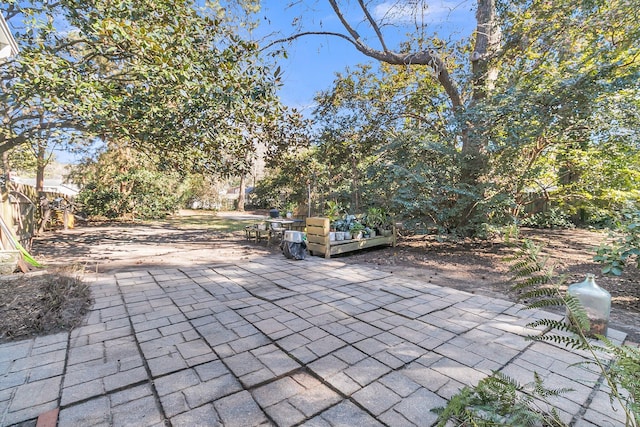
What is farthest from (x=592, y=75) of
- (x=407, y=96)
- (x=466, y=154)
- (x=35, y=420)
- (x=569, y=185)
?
(x=35, y=420)

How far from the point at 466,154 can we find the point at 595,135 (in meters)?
2.76

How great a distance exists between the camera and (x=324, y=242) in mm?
6043

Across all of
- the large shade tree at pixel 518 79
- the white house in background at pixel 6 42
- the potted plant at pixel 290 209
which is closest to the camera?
the white house in background at pixel 6 42

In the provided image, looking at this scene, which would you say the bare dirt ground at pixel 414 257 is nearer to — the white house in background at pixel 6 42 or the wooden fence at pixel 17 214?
the wooden fence at pixel 17 214

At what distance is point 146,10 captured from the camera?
15.1 feet

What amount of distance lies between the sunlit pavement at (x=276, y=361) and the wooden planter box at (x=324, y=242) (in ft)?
7.85

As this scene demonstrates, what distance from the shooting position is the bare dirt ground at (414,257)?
167 inches

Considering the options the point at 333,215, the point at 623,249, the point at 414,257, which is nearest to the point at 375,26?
the point at 333,215

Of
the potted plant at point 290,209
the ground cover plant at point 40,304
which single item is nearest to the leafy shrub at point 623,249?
the ground cover plant at point 40,304

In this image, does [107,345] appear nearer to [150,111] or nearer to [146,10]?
[150,111]

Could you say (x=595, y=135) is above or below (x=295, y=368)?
above

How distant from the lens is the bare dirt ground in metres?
4.23

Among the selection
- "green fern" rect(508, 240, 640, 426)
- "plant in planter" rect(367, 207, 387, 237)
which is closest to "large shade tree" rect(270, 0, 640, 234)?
"plant in planter" rect(367, 207, 387, 237)

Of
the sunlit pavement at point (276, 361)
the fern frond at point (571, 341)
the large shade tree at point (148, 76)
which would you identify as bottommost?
the sunlit pavement at point (276, 361)
